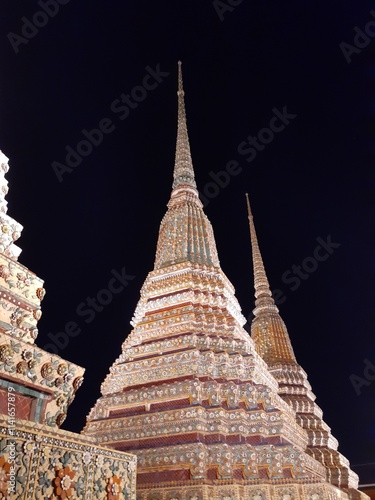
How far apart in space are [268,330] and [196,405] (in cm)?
799

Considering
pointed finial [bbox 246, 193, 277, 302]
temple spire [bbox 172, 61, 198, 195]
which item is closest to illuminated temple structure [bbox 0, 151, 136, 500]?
temple spire [bbox 172, 61, 198, 195]

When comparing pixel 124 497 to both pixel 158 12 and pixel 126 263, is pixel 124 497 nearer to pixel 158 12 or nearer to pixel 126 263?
pixel 126 263

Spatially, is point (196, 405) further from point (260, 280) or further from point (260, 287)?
point (260, 280)

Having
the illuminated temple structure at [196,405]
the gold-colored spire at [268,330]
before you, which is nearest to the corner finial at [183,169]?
the illuminated temple structure at [196,405]

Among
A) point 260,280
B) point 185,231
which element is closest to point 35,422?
point 185,231

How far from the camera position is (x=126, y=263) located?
1398 centimetres

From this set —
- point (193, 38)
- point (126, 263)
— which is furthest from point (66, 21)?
point (126, 263)

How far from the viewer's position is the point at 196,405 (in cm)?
570

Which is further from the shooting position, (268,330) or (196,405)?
(268,330)

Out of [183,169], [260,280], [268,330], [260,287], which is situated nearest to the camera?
[183,169]

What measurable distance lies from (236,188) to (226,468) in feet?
43.1

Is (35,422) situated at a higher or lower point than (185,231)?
lower

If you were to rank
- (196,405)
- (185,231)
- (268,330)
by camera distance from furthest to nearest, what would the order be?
(268,330) < (185,231) < (196,405)

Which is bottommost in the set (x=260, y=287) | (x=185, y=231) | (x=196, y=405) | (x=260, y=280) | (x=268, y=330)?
(x=196, y=405)
